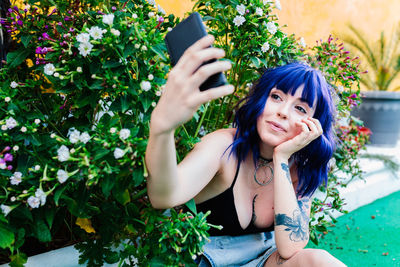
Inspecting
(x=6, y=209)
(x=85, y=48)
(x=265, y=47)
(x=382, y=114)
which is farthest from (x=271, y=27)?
(x=382, y=114)

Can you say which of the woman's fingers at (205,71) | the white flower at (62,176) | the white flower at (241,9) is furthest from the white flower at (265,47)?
the white flower at (62,176)

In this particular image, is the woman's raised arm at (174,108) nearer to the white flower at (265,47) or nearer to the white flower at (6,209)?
the white flower at (6,209)

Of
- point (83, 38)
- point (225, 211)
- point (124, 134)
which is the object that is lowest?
point (225, 211)

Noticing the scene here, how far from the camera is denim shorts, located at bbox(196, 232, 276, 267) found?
1662 millimetres

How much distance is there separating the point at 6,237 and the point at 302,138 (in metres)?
1.16

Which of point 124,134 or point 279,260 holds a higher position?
point 124,134

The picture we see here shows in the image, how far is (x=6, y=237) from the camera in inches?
47.8

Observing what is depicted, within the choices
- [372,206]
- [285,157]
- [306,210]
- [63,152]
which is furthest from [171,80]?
[372,206]

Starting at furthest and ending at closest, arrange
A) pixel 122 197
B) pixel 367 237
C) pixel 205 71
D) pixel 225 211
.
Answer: pixel 367 237, pixel 225 211, pixel 122 197, pixel 205 71

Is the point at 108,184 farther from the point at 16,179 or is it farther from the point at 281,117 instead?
the point at 281,117

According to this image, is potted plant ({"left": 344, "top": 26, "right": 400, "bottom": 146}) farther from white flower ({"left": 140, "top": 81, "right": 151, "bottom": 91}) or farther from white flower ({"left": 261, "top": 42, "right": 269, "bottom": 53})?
white flower ({"left": 140, "top": 81, "right": 151, "bottom": 91})

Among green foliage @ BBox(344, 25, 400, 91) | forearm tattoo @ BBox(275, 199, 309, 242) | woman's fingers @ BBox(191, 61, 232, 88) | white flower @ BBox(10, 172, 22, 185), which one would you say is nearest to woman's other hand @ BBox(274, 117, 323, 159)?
forearm tattoo @ BBox(275, 199, 309, 242)

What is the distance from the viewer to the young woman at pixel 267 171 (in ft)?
5.04

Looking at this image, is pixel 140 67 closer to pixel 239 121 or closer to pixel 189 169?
pixel 189 169
